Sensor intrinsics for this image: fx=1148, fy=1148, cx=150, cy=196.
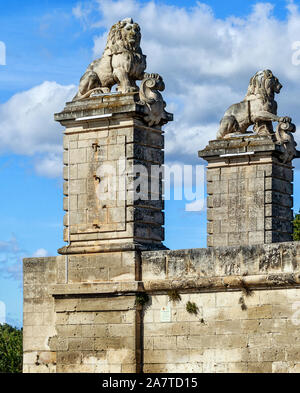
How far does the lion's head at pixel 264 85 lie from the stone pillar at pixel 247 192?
93 centimetres

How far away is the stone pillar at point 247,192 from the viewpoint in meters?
22.9

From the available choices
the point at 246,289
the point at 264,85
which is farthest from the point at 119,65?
the point at 264,85

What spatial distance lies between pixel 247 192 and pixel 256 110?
167 centimetres

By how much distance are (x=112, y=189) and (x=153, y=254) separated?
4.34 feet

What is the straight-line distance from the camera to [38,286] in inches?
765

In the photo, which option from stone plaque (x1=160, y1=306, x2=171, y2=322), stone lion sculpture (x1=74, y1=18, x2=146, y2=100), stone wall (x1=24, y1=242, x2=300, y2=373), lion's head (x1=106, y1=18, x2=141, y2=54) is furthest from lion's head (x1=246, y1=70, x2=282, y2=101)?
stone plaque (x1=160, y1=306, x2=171, y2=322)

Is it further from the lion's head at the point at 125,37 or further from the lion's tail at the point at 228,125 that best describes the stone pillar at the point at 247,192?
the lion's head at the point at 125,37

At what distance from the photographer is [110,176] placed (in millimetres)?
18734

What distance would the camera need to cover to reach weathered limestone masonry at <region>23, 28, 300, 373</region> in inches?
683

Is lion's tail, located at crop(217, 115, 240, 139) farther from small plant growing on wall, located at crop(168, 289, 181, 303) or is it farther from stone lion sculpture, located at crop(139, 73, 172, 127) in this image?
small plant growing on wall, located at crop(168, 289, 181, 303)

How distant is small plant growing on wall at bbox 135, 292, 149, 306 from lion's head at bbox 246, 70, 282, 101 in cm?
651

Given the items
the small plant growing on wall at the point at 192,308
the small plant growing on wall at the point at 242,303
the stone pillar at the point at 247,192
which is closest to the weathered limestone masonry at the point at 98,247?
the small plant growing on wall at the point at 192,308

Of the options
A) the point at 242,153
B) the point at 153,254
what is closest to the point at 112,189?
the point at 153,254

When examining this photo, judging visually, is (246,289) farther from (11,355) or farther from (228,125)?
(11,355)
